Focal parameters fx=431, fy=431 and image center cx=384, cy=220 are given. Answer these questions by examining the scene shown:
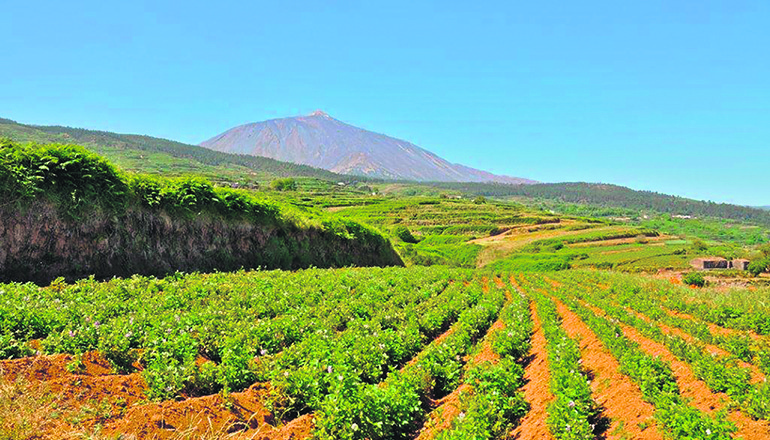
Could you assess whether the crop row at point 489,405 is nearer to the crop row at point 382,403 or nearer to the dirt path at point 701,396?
the crop row at point 382,403

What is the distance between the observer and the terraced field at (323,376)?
18.3 feet

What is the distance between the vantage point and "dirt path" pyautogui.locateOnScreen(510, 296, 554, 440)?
6.36 m

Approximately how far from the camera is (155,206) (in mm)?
17281

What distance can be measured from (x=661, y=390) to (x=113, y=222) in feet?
54.8

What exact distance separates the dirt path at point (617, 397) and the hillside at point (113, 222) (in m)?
14.9

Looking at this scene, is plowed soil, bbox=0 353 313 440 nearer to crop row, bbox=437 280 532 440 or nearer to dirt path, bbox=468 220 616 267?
crop row, bbox=437 280 532 440

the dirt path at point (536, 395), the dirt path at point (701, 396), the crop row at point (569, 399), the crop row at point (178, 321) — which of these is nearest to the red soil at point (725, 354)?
the dirt path at point (701, 396)

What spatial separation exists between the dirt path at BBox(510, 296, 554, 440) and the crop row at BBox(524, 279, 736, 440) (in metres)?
1.46

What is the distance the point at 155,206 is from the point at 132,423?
1389 centimetres

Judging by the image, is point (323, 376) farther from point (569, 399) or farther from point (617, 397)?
point (617, 397)

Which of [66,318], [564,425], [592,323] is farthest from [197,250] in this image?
[564,425]

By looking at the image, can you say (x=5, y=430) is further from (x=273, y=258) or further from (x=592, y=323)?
(x=273, y=258)

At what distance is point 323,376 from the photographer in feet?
22.7

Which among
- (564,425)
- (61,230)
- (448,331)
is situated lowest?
(448,331)
